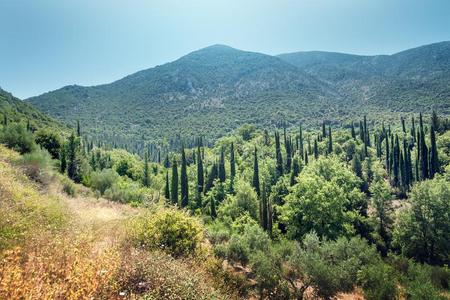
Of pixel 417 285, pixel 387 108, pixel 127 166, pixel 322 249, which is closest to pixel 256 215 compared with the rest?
pixel 322 249

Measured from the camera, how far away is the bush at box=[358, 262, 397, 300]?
48.8 ft

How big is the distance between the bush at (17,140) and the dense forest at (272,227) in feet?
0.23

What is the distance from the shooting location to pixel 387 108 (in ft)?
459

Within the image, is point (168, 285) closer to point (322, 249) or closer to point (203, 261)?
point (203, 261)

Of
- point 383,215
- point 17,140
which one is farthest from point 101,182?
point 383,215

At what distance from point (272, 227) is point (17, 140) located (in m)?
22.7

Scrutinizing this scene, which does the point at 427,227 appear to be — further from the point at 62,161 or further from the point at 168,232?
the point at 62,161

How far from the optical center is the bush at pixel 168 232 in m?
9.62

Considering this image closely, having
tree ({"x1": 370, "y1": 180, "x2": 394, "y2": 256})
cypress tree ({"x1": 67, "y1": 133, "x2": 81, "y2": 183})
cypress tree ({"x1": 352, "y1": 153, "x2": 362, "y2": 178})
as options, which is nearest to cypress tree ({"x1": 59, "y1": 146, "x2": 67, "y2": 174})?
cypress tree ({"x1": 67, "y1": 133, "x2": 81, "y2": 183})

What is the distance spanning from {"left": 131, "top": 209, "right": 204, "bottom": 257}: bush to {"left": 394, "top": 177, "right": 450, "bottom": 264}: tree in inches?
1040

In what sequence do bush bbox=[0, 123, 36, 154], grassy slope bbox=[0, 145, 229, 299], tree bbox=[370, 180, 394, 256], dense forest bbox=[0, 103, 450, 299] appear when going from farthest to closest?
tree bbox=[370, 180, 394, 256], bush bbox=[0, 123, 36, 154], dense forest bbox=[0, 103, 450, 299], grassy slope bbox=[0, 145, 229, 299]

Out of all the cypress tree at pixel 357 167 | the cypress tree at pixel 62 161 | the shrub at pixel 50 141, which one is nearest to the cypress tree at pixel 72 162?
the shrub at pixel 50 141

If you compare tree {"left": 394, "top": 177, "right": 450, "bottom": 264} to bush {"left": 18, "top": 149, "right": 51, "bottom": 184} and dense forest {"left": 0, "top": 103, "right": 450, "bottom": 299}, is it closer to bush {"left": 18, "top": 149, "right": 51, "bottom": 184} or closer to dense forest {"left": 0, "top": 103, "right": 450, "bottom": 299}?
dense forest {"left": 0, "top": 103, "right": 450, "bottom": 299}

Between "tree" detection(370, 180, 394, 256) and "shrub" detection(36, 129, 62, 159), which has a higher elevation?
"shrub" detection(36, 129, 62, 159)
